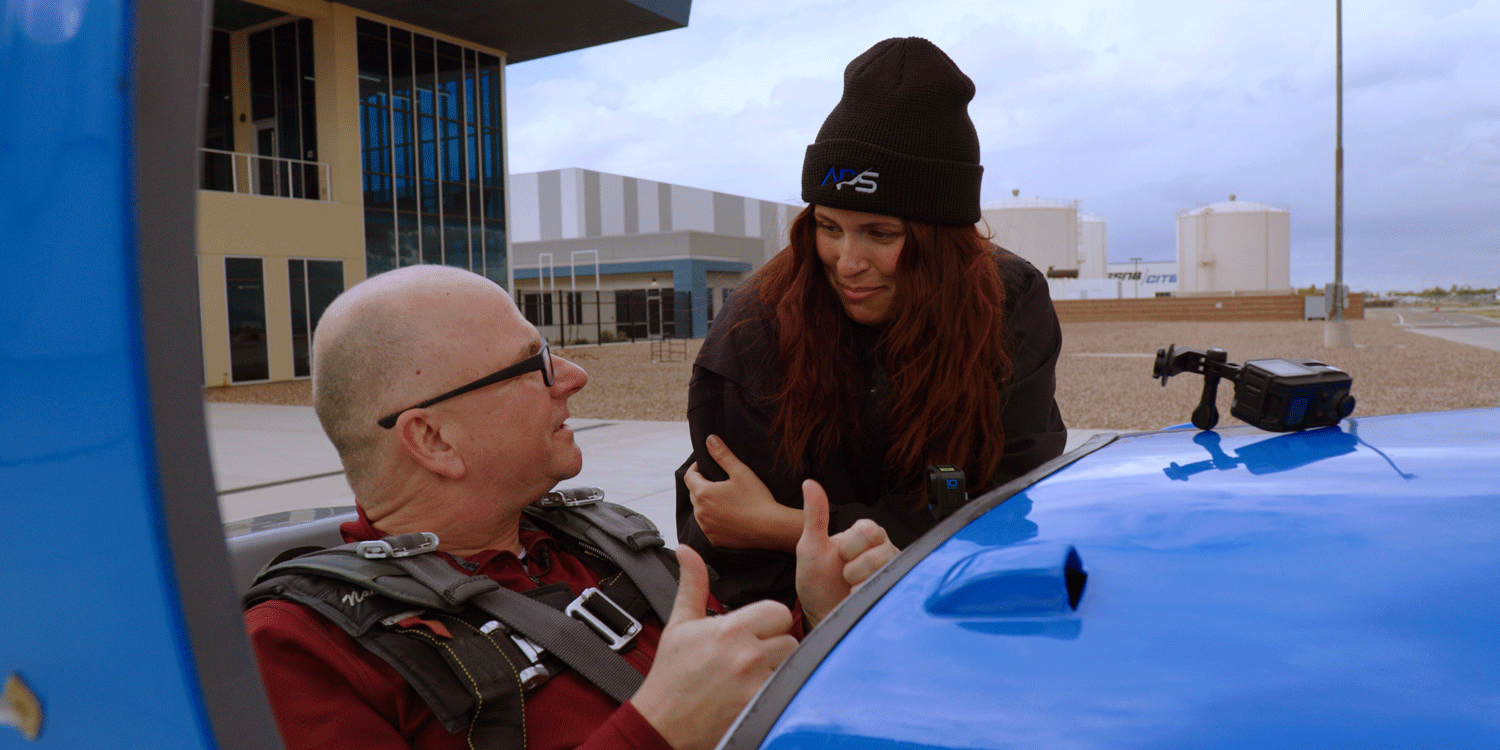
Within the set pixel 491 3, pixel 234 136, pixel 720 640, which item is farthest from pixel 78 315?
pixel 234 136

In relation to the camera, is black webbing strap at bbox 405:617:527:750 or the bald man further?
black webbing strap at bbox 405:617:527:750

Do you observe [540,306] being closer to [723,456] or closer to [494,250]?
[494,250]

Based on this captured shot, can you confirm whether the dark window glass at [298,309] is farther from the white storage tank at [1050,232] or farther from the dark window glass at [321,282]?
the white storage tank at [1050,232]

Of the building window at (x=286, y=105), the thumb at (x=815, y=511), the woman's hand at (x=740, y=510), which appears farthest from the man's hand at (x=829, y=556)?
the building window at (x=286, y=105)

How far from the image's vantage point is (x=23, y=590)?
57 centimetres

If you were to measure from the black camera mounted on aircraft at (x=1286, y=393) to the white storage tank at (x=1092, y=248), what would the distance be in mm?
61767

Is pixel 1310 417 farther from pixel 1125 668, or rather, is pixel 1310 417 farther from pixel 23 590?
pixel 23 590

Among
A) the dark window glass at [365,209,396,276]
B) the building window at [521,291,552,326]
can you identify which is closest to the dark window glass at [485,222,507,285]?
the dark window glass at [365,209,396,276]

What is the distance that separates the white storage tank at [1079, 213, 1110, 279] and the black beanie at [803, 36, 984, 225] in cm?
6139

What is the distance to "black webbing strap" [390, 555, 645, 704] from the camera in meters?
1.22

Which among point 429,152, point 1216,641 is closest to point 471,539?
point 1216,641

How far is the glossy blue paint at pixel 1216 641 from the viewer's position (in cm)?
60

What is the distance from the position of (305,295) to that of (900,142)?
682 inches

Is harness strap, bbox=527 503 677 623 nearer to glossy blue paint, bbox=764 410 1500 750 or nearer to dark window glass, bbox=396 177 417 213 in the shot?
glossy blue paint, bbox=764 410 1500 750
